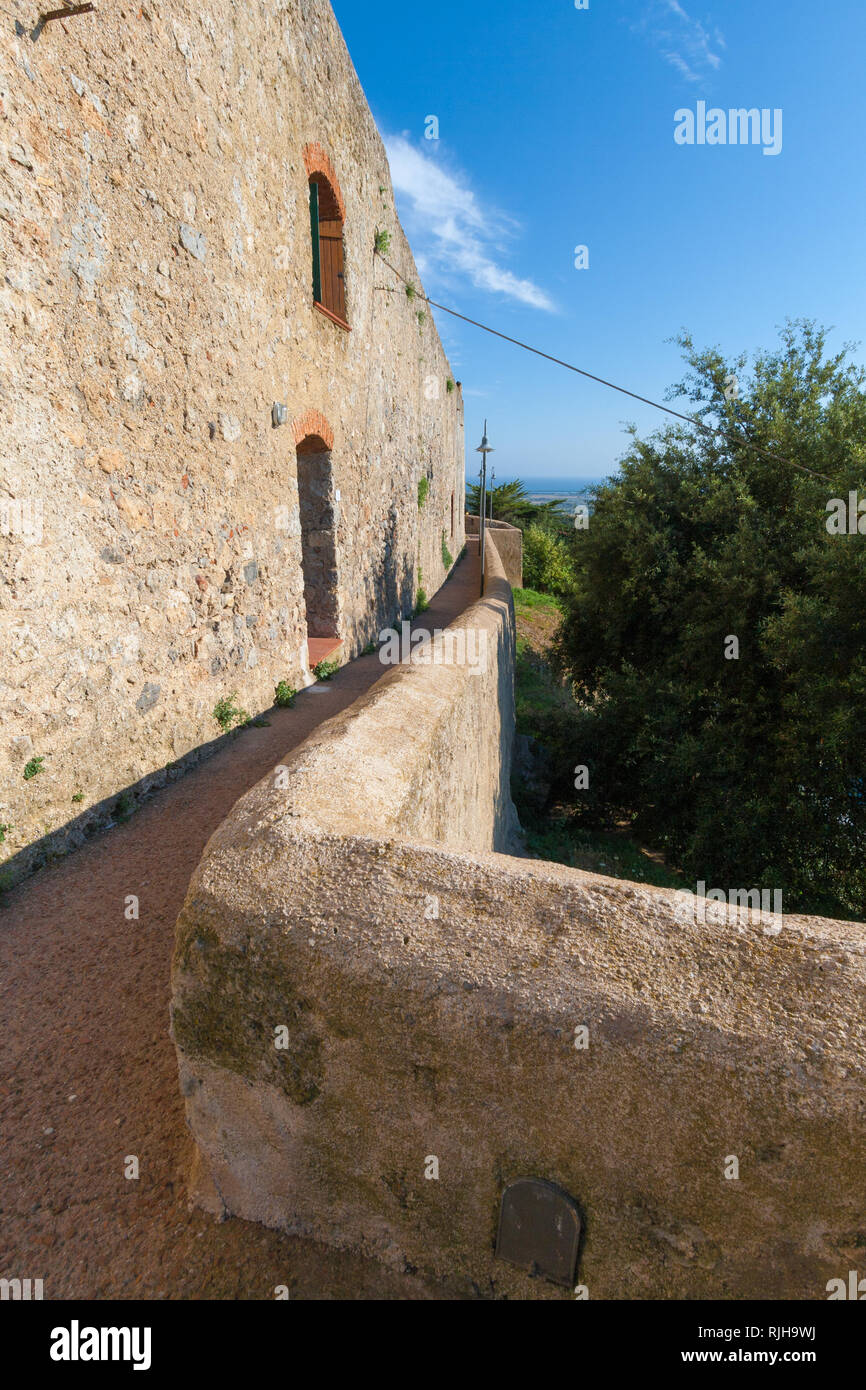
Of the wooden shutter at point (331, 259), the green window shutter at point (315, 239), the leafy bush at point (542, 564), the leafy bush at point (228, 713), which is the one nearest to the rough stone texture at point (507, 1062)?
the leafy bush at point (228, 713)

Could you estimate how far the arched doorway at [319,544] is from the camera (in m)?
6.73

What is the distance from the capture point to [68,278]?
2.96 m

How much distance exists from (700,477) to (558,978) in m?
8.26

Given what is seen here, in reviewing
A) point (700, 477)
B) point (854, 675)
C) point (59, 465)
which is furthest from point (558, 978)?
point (700, 477)

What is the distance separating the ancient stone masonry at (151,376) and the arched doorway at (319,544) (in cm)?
27

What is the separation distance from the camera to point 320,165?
5902 millimetres

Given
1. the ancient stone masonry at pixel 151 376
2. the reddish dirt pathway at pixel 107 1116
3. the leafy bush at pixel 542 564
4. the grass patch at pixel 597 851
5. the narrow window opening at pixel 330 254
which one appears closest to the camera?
the reddish dirt pathway at pixel 107 1116

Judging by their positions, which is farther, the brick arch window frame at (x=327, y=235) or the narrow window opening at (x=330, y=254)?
the narrow window opening at (x=330, y=254)

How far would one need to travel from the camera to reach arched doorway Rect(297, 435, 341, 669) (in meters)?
6.73

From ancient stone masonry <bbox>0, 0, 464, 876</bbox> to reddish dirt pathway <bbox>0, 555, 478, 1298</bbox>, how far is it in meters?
0.44

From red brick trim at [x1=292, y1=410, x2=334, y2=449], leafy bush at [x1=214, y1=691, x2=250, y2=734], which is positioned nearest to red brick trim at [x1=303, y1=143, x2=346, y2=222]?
red brick trim at [x1=292, y1=410, x2=334, y2=449]

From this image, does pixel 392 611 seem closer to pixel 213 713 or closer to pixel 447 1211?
pixel 213 713

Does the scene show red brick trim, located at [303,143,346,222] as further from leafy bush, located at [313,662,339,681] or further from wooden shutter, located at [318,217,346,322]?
leafy bush, located at [313,662,339,681]

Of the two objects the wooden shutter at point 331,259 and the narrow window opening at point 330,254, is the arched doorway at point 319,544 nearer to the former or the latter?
the narrow window opening at point 330,254
